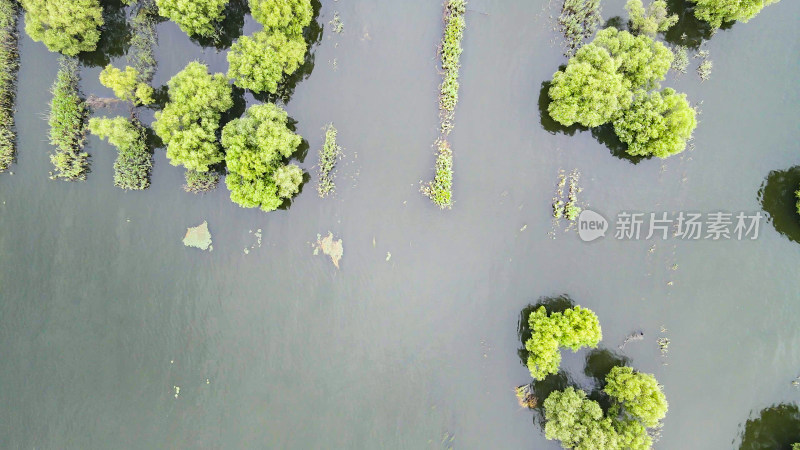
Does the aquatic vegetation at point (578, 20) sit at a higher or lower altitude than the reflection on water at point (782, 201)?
higher

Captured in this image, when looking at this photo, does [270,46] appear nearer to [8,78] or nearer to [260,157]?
[260,157]

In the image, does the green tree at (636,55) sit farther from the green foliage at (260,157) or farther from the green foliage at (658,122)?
the green foliage at (260,157)

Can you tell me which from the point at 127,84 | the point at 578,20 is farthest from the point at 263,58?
the point at 578,20

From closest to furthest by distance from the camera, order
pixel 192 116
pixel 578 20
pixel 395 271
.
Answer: pixel 192 116, pixel 578 20, pixel 395 271

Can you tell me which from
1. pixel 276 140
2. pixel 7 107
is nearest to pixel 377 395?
pixel 276 140

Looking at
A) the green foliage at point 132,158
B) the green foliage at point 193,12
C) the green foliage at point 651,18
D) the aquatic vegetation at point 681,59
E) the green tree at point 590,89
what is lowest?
the green foliage at point 132,158

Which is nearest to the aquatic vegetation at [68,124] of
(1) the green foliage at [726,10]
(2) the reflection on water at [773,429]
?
(1) the green foliage at [726,10]

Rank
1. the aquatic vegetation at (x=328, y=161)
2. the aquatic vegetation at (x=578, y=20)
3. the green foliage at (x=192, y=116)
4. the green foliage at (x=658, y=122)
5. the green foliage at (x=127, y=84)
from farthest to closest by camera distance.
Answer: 1. the aquatic vegetation at (x=328, y=161)
2. the aquatic vegetation at (x=578, y=20)
3. the green foliage at (x=127, y=84)
4. the green foliage at (x=192, y=116)
5. the green foliage at (x=658, y=122)

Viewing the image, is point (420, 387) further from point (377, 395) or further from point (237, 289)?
point (237, 289)
